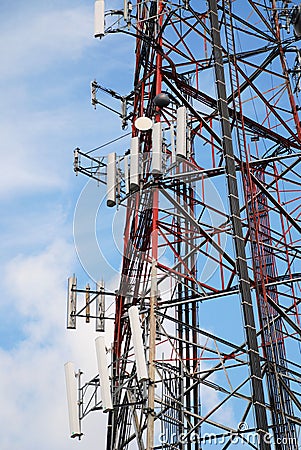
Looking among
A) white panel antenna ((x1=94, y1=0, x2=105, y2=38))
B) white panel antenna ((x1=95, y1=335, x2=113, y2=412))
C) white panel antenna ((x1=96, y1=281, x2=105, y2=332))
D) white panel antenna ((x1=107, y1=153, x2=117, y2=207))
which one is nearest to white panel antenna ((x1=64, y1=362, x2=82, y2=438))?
white panel antenna ((x1=95, y1=335, x2=113, y2=412))

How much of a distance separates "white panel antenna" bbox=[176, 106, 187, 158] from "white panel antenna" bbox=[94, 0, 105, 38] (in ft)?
13.6

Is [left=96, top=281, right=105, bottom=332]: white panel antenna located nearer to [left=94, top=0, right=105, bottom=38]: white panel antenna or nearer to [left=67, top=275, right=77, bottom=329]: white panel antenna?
[left=67, top=275, right=77, bottom=329]: white panel antenna

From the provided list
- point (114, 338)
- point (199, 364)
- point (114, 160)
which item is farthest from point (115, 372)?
point (114, 160)

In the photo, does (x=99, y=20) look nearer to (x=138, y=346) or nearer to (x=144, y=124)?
(x=144, y=124)

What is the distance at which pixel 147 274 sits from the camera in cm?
2444

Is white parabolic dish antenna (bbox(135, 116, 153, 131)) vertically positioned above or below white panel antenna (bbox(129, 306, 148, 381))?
above

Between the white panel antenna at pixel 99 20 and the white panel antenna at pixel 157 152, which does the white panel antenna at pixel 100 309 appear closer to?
the white panel antenna at pixel 157 152

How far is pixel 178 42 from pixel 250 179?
6549 millimetres

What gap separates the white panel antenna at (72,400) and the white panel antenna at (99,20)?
374 inches

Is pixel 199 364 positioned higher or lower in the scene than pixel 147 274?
lower

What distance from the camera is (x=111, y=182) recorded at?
23250 millimetres

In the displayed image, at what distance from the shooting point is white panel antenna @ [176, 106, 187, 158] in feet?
71.7

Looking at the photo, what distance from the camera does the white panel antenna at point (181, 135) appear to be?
2186cm

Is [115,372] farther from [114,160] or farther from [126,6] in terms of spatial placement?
[126,6]
